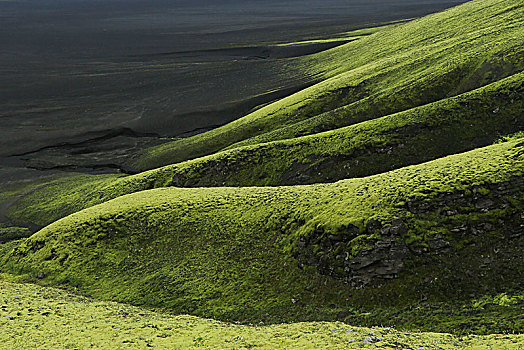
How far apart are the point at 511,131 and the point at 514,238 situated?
3136cm

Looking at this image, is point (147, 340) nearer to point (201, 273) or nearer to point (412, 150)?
point (201, 273)

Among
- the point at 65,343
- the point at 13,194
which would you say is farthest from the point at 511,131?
the point at 13,194

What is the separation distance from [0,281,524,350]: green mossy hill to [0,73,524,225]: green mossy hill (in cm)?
3566

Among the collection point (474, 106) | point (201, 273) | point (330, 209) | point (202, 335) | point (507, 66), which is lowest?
point (201, 273)

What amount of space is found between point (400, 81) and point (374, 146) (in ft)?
135

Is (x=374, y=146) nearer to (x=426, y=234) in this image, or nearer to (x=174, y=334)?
(x=426, y=234)

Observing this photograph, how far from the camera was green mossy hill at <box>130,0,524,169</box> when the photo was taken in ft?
264

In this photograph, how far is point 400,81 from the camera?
97.3m

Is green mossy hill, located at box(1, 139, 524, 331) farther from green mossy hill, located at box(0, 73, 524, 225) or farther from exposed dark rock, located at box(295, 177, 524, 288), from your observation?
green mossy hill, located at box(0, 73, 524, 225)

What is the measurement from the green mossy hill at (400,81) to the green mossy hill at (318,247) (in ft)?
136

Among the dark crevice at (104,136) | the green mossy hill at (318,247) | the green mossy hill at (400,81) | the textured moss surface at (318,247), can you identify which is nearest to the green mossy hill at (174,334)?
the textured moss surface at (318,247)

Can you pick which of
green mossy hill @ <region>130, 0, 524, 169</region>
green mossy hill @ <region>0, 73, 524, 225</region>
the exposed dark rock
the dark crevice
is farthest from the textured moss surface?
the dark crevice

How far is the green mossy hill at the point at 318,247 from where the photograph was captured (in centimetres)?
3256

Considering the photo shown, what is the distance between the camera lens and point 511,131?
57.4 metres
